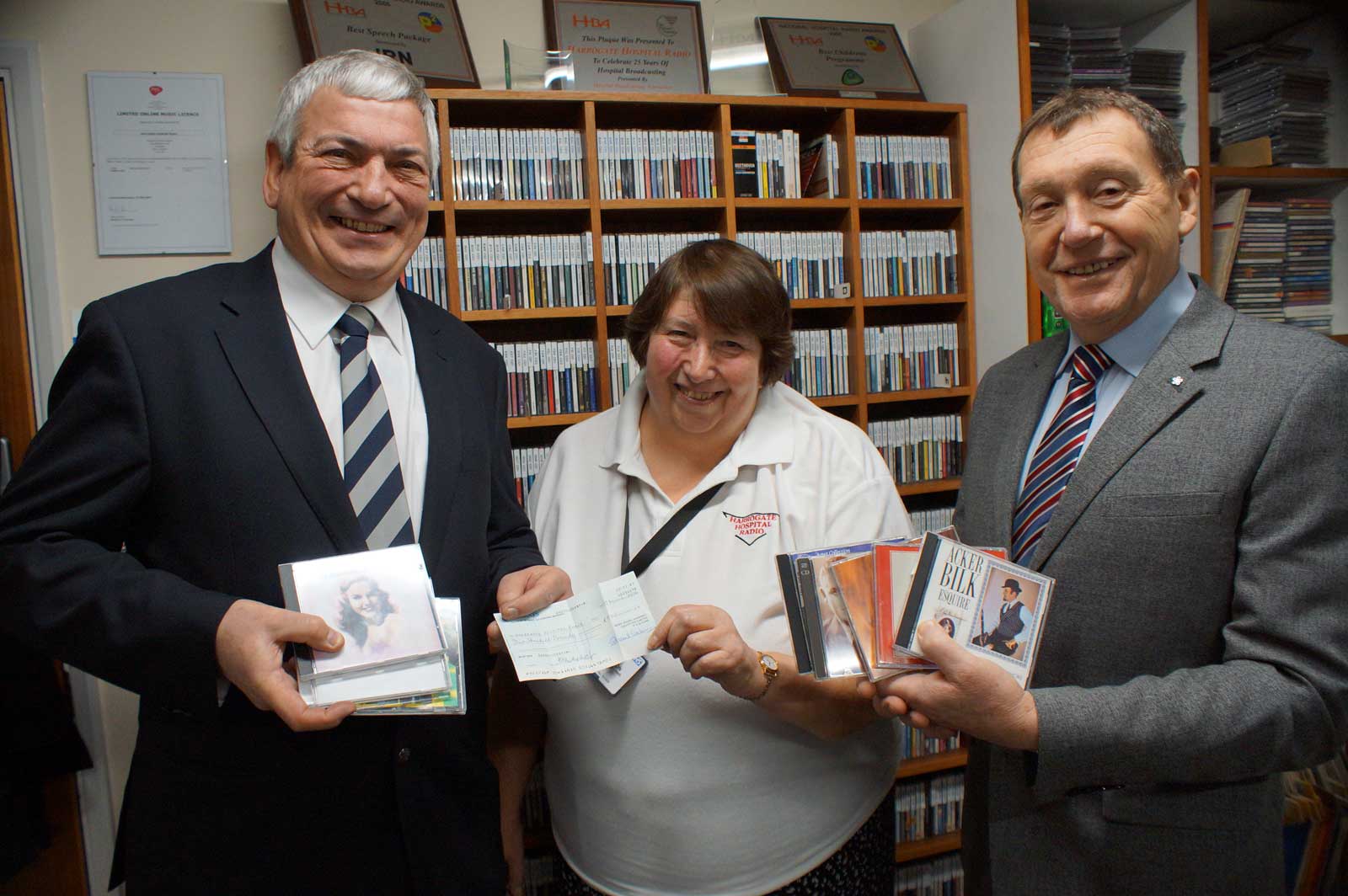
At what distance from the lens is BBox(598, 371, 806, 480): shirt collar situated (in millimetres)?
1793

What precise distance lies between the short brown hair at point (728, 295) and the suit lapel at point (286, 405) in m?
0.76

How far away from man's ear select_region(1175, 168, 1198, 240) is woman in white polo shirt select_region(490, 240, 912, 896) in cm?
71

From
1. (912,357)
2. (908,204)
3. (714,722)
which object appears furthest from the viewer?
(912,357)

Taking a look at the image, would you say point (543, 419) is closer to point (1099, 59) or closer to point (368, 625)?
point (368, 625)

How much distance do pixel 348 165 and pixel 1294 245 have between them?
341 centimetres

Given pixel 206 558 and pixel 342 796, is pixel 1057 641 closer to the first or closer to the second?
pixel 342 796

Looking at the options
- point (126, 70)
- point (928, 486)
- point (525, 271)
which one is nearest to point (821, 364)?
point (928, 486)

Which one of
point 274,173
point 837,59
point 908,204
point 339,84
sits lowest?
point 274,173

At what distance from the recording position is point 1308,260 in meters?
3.26

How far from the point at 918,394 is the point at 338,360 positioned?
2.31 m

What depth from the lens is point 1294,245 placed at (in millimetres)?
3244

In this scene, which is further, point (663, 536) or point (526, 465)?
point (526, 465)

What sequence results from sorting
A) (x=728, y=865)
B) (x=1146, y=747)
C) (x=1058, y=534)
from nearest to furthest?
(x=1146, y=747) → (x=1058, y=534) → (x=728, y=865)

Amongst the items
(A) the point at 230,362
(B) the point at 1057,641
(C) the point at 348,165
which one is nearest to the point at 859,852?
(B) the point at 1057,641
